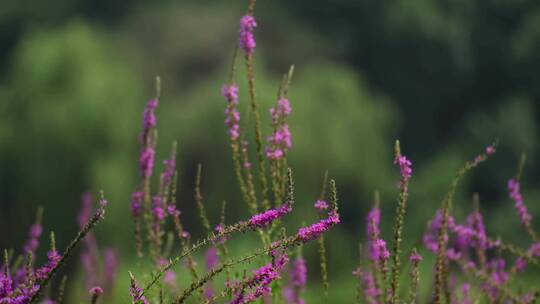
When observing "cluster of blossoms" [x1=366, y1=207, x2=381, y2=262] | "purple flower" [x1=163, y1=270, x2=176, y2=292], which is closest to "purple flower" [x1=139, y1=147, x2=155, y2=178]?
"purple flower" [x1=163, y1=270, x2=176, y2=292]

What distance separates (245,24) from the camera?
3934 mm

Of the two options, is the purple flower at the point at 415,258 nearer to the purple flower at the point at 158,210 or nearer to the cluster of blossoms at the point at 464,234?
the cluster of blossoms at the point at 464,234

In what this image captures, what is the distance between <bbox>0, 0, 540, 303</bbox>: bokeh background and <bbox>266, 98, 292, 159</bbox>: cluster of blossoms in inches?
615

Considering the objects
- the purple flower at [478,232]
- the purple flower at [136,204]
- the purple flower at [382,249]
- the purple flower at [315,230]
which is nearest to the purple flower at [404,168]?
the purple flower at [382,249]

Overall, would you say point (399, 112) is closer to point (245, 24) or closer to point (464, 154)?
point (464, 154)

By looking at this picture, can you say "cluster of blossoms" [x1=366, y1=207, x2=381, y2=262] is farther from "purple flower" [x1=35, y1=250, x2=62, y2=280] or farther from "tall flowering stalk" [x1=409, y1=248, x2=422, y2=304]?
"purple flower" [x1=35, y1=250, x2=62, y2=280]

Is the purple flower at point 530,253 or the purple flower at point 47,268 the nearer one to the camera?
the purple flower at point 47,268

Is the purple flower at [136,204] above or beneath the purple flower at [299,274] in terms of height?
above

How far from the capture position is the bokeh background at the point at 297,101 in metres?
32.1

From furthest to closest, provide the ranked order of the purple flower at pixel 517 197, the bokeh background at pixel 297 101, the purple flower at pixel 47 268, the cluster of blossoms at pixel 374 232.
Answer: the bokeh background at pixel 297 101 < the purple flower at pixel 517 197 < the cluster of blossoms at pixel 374 232 < the purple flower at pixel 47 268

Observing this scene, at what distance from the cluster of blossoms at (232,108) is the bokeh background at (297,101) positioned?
15.5m

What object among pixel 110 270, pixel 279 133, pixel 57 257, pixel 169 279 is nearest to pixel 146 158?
pixel 279 133

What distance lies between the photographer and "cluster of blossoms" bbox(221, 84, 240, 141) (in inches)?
156

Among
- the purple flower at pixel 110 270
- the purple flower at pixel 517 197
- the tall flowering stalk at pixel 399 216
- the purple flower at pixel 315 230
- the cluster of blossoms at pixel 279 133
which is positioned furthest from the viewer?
the purple flower at pixel 110 270
